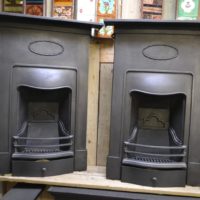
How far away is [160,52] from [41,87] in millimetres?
739

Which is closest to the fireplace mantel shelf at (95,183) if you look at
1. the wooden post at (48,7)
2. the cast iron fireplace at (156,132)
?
the cast iron fireplace at (156,132)

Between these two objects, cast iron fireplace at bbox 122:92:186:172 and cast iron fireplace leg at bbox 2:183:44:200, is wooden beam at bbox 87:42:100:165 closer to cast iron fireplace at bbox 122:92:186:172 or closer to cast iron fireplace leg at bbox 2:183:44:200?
cast iron fireplace at bbox 122:92:186:172

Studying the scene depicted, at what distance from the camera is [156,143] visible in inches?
65.2

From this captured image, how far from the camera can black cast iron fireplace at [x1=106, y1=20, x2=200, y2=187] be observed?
1.50 m

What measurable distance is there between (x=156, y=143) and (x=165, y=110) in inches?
8.7

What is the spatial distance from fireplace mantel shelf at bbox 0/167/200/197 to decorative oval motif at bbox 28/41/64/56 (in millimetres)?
762

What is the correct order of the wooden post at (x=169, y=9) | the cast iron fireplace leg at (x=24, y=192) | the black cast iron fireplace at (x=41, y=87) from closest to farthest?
1. the cast iron fireplace leg at (x=24, y=192)
2. the black cast iron fireplace at (x=41, y=87)
3. the wooden post at (x=169, y=9)

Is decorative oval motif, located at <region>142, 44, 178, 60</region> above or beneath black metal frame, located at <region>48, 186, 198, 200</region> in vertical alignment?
above

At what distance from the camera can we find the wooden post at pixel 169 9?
179 cm

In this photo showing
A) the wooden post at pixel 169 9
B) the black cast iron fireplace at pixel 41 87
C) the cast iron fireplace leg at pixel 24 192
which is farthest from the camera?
the wooden post at pixel 169 9

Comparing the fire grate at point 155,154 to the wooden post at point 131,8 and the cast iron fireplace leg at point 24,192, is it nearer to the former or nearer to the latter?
the cast iron fireplace leg at point 24,192

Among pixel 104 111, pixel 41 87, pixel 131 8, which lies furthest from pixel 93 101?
pixel 131 8

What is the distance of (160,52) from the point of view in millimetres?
1525

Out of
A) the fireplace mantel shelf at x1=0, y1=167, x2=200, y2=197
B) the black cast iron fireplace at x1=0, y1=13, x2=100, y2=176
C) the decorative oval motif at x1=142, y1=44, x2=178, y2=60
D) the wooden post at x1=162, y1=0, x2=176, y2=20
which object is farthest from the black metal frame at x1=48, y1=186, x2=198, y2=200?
the wooden post at x1=162, y1=0, x2=176, y2=20
